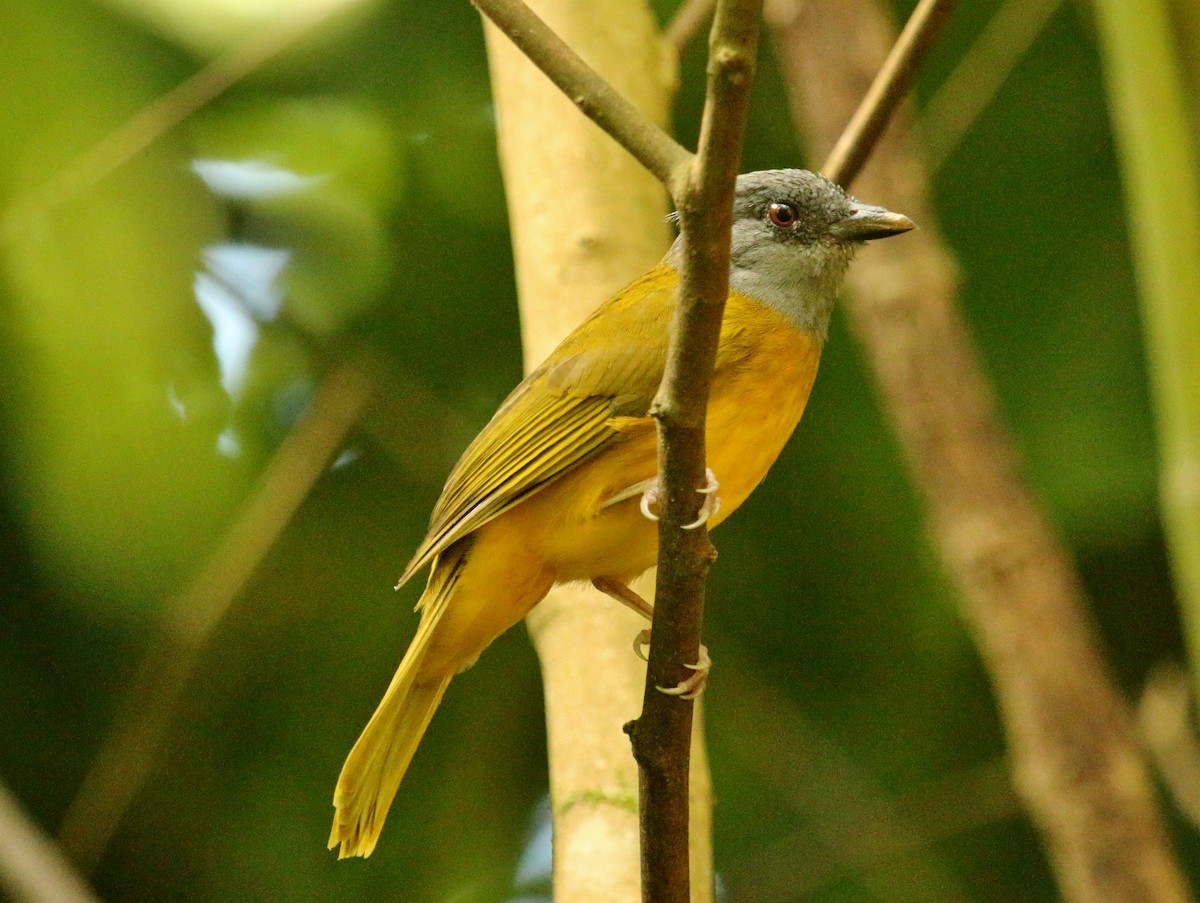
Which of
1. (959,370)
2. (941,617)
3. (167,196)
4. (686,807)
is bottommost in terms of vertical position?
(686,807)

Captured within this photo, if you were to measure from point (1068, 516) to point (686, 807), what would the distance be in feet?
8.83

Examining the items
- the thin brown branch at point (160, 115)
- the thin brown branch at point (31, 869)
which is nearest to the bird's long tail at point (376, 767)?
the thin brown branch at point (31, 869)

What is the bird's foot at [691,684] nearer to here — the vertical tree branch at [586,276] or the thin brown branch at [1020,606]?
the vertical tree branch at [586,276]

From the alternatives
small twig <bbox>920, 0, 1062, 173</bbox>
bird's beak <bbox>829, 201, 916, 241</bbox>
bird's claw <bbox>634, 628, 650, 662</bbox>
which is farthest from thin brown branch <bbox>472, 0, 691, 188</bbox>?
small twig <bbox>920, 0, 1062, 173</bbox>

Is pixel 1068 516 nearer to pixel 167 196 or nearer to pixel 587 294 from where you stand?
pixel 587 294

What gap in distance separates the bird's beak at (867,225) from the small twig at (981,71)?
4.93ft

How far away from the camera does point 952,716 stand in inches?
183

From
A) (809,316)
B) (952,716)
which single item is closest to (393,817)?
(952,716)

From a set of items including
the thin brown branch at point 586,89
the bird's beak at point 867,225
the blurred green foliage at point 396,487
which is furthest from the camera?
the blurred green foliage at point 396,487

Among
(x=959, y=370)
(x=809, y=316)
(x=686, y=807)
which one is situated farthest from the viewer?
(x=959, y=370)

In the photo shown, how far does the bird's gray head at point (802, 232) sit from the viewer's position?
329cm

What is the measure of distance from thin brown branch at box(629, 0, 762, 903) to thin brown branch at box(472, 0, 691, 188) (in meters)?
0.07

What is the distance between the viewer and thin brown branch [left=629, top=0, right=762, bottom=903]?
1637 mm

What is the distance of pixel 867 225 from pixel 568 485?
0.94m
